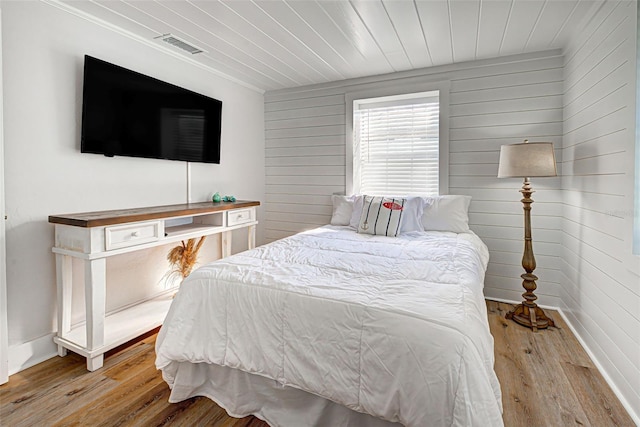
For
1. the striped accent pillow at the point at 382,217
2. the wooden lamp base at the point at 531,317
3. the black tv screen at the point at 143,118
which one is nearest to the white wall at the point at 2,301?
the black tv screen at the point at 143,118

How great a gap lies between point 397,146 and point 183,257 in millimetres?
2472

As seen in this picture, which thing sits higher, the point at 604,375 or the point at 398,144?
the point at 398,144

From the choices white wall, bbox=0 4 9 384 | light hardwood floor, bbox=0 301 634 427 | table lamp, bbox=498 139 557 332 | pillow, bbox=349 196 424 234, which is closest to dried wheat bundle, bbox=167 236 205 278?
light hardwood floor, bbox=0 301 634 427

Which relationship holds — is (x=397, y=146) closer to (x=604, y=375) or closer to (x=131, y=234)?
(x=604, y=375)

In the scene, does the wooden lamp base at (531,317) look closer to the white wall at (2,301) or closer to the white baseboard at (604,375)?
the white baseboard at (604,375)

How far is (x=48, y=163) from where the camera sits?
2.21m

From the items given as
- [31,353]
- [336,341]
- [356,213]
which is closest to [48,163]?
[31,353]

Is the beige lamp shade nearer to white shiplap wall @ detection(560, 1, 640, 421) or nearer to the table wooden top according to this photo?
white shiplap wall @ detection(560, 1, 640, 421)

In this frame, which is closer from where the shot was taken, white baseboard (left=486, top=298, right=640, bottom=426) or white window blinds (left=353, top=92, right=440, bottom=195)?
white baseboard (left=486, top=298, right=640, bottom=426)

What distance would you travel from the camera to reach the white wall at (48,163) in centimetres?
205

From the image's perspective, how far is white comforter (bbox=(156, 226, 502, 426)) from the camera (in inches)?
46.4

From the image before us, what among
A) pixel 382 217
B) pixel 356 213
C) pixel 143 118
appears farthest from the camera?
pixel 356 213

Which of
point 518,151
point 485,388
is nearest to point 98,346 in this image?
point 485,388

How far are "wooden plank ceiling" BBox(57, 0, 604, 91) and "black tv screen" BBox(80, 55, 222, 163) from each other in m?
0.38
